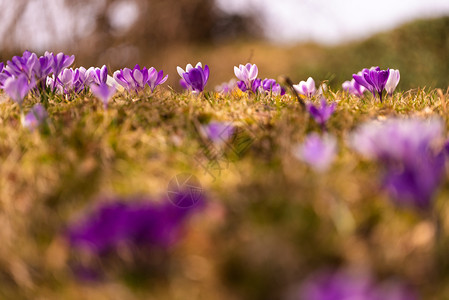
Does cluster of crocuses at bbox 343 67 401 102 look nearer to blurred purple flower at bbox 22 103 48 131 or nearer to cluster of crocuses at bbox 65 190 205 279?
blurred purple flower at bbox 22 103 48 131

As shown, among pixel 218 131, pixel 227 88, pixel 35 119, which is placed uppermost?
pixel 227 88

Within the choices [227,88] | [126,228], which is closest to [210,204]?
[126,228]

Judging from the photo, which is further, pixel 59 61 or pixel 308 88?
pixel 308 88

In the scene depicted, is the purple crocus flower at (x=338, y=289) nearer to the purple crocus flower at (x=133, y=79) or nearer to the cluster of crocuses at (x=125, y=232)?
the cluster of crocuses at (x=125, y=232)

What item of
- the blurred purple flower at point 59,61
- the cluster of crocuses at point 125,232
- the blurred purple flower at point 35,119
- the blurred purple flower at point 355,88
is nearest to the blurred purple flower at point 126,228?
the cluster of crocuses at point 125,232

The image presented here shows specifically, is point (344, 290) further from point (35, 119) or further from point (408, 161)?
point (35, 119)

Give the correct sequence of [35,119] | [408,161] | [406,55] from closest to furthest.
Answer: [408,161] → [35,119] → [406,55]
